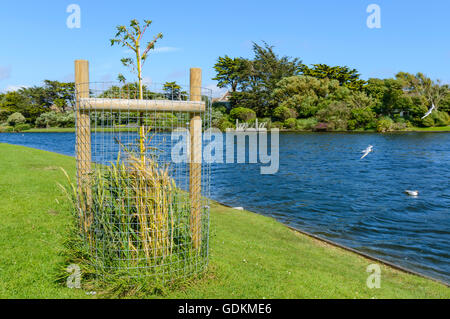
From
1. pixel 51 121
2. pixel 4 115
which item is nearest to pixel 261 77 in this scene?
pixel 51 121

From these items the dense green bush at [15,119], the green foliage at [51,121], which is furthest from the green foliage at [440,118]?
the dense green bush at [15,119]

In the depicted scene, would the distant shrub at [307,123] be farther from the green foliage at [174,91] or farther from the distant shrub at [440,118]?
the green foliage at [174,91]

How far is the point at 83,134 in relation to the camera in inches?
185

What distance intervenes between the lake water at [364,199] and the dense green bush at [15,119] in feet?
182

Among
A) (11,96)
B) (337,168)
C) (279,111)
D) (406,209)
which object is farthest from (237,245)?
(11,96)

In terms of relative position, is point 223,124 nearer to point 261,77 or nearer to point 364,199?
point 261,77

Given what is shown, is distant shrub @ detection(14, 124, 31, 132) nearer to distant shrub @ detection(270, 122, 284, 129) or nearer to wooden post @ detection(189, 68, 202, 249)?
distant shrub @ detection(270, 122, 284, 129)

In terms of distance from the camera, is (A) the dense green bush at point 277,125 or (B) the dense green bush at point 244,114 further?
(B) the dense green bush at point 244,114

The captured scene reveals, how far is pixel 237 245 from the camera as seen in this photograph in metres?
6.82

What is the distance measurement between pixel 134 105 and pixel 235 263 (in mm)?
2936

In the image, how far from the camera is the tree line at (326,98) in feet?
167
